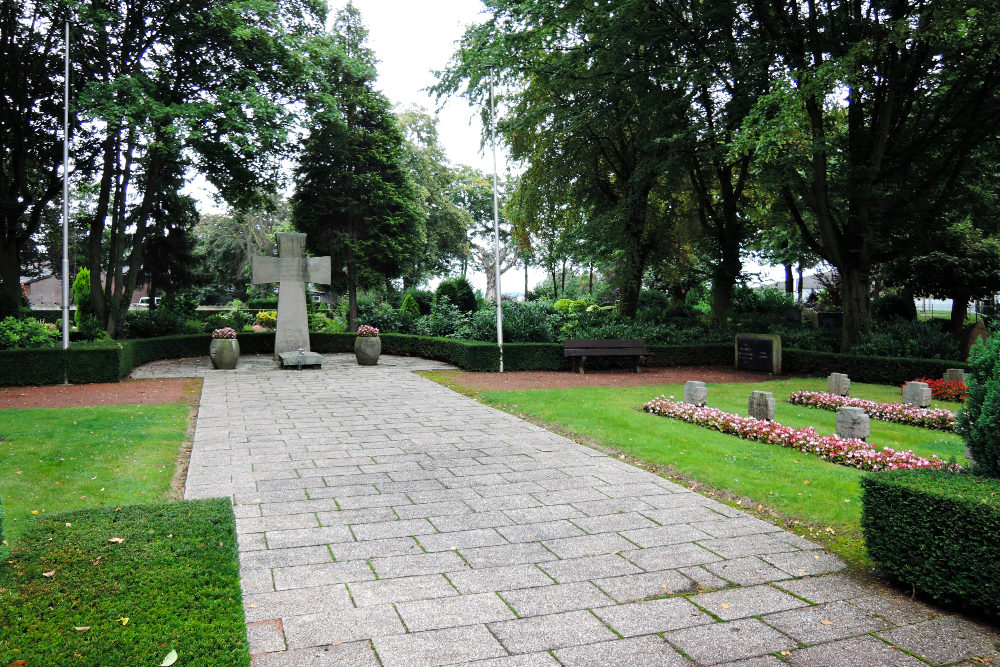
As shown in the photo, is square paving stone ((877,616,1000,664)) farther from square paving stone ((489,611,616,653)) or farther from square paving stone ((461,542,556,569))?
square paving stone ((461,542,556,569))

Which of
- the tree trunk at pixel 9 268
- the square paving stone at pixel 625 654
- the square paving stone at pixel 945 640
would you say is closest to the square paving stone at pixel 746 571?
the square paving stone at pixel 945 640

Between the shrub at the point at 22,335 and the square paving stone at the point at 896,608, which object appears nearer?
the square paving stone at the point at 896,608

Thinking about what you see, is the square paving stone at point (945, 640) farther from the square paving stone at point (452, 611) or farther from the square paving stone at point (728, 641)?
the square paving stone at point (452, 611)

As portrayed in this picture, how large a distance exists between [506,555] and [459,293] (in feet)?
88.6

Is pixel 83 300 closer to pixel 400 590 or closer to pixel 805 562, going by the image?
pixel 400 590

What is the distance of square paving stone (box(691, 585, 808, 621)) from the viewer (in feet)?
11.2

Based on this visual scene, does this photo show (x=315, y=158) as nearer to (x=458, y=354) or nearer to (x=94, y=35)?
(x=94, y=35)

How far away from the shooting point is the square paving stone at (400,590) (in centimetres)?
357

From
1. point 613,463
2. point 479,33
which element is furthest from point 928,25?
point 613,463

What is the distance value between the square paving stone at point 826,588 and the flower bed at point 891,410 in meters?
6.18

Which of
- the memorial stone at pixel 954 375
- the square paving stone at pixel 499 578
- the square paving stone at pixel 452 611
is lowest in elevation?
the square paving stone at pixel 499 578

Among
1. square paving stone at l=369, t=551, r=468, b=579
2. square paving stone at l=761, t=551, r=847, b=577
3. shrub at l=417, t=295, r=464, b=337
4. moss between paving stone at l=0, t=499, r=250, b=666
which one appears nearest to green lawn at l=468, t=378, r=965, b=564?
square paving stone at l=761, t=551, r=847, b=577

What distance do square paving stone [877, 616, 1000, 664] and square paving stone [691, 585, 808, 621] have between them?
493 millimetres

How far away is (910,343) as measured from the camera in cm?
1551
